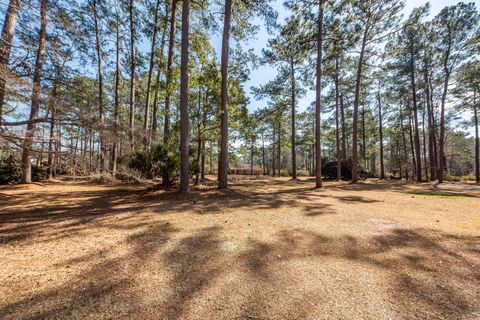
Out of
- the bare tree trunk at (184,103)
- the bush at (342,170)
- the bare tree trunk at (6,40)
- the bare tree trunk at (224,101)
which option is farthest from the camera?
the bush at (342,170)

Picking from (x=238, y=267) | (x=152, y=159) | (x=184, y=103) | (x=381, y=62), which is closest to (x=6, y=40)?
(x=184, y=103)

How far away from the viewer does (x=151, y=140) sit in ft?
23.9

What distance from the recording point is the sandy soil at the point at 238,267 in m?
1.61

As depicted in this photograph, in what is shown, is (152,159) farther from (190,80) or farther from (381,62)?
(381,62)

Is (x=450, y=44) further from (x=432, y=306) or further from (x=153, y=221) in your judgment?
(x=153, y=221)

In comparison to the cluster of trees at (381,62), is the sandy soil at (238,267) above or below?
below

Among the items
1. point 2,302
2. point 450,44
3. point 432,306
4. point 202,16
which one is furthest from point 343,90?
point 2,302

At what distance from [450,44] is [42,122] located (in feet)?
76.7

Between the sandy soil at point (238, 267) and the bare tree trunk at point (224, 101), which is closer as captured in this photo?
the sandy soil at point (238, 267)

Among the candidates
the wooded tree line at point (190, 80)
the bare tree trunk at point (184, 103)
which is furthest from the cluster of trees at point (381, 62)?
the bare tree trunk at point (184, 103)

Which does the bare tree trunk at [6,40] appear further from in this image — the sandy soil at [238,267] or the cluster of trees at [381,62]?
the cluster of trees at [381,62]

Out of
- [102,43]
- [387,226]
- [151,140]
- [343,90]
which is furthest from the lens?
[343,90]

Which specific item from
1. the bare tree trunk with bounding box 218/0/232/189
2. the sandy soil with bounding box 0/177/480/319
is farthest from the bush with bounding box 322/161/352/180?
the sandy soil with bounding box 0/177/480/319

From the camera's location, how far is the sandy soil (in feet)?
5.28
